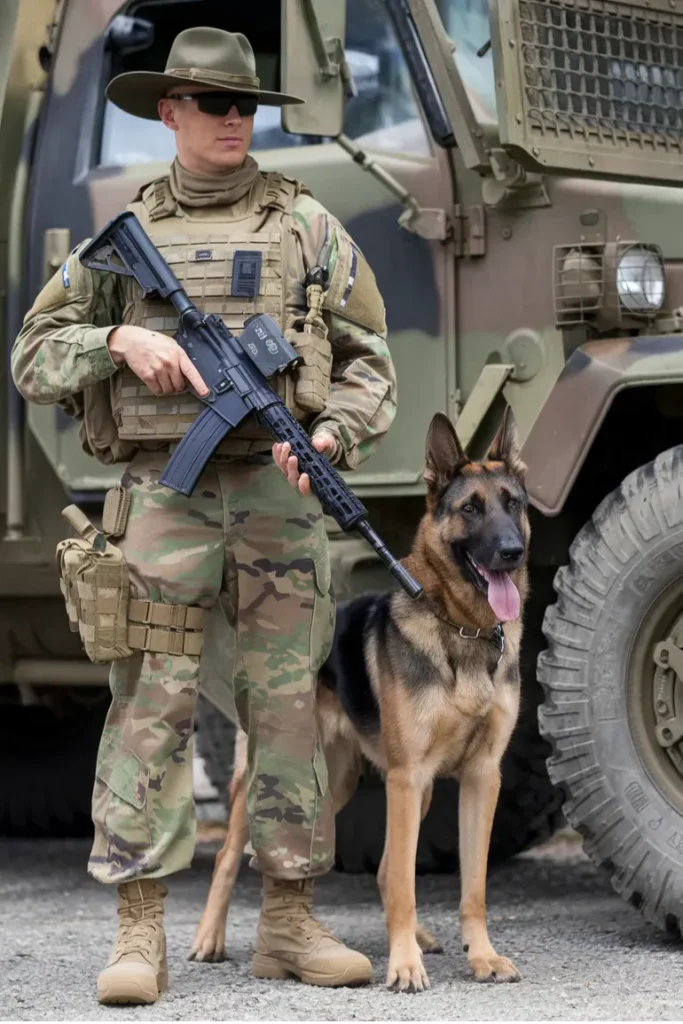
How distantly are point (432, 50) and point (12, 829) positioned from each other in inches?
137

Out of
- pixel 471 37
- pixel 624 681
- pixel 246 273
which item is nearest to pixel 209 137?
pixel 246 273

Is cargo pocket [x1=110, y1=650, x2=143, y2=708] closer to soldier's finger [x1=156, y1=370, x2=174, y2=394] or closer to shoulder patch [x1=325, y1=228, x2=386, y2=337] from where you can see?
soldier's finger [x1=156, y1=370, x2=174, y2=394]

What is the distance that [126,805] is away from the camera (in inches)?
142

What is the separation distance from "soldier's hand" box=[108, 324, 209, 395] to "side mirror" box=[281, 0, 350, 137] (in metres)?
0.84

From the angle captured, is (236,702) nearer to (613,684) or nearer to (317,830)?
(317,830)

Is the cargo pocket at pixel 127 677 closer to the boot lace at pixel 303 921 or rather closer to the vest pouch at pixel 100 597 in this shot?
the vest pouch at pixel 100 597

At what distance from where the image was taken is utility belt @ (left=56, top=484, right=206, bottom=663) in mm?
3598

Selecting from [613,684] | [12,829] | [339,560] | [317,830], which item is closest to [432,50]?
[339,560]

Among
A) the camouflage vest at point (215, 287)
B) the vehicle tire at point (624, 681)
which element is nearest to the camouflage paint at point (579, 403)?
the vehicle tire at point (624, 681)

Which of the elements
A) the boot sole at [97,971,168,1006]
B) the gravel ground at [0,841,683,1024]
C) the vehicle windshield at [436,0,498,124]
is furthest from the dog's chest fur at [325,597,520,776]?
the vehicle windshield at [436,0,498,124]

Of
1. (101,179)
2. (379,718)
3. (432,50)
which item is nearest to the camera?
(379,718)

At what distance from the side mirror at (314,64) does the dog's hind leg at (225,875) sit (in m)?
1.45

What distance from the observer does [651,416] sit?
444 centimetres

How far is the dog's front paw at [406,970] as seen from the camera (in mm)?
3668
